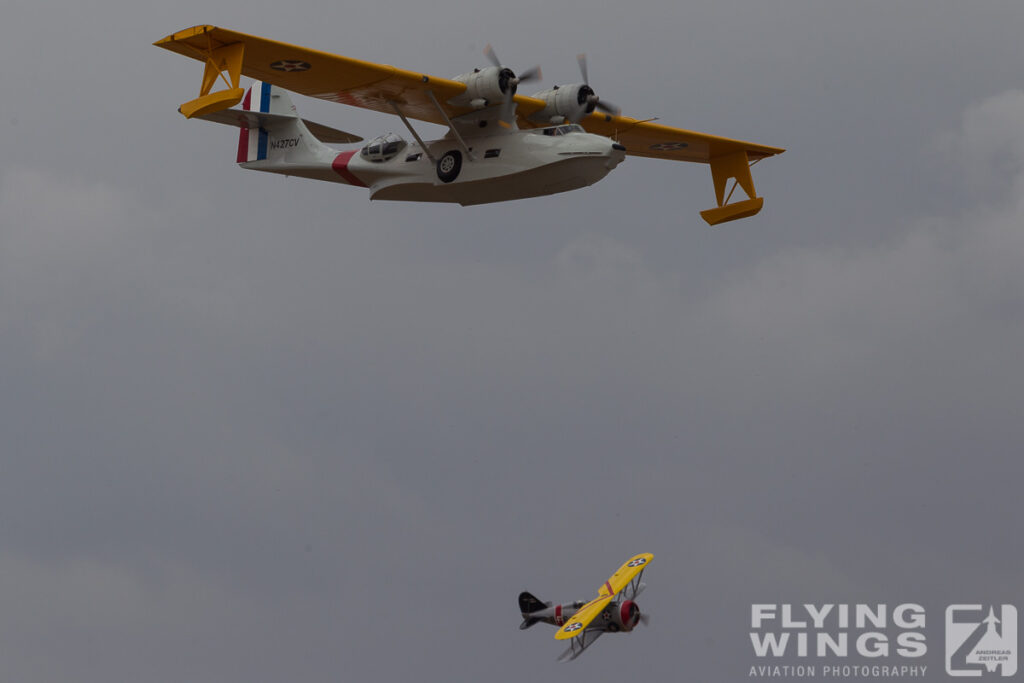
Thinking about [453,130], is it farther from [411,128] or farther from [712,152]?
[712,152]

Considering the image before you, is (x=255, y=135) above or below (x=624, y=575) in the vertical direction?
above

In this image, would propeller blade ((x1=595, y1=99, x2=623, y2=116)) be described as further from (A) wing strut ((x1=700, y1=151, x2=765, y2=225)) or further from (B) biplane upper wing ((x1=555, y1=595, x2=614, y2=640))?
(B) biplane upper wing ((x1=555, y1=595, x2=614, y2=640))

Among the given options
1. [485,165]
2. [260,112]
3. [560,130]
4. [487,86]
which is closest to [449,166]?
[485,165]

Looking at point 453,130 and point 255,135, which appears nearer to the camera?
point 453,130

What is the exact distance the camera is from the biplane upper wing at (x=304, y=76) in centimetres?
2862

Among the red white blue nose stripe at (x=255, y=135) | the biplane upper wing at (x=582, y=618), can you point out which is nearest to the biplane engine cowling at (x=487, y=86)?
the red white blue nose stripe at (x=255, y=135)

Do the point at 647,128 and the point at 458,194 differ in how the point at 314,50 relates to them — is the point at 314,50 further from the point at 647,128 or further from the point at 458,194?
the point at 647,128

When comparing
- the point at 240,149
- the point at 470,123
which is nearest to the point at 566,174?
the point at 470,123

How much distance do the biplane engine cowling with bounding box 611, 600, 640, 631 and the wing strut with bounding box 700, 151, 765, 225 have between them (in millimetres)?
11559

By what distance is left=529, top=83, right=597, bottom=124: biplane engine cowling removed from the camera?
33.6 m

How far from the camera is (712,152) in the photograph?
40.3m

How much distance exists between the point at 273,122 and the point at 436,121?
626 centimetres

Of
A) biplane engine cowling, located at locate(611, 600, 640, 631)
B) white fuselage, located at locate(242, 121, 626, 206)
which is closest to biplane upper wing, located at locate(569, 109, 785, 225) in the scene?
white fuselage, located at locate(242, 121, 626, 206)

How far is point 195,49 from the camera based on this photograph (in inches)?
1139
